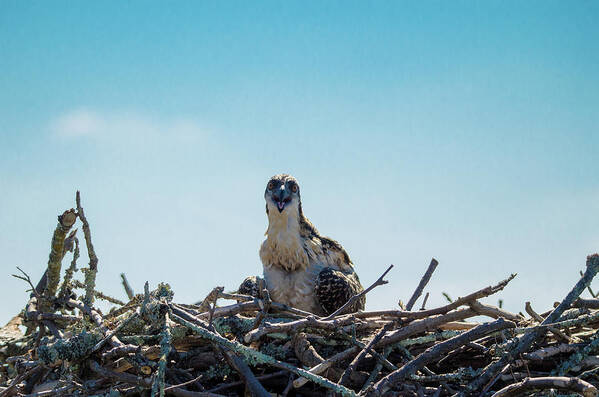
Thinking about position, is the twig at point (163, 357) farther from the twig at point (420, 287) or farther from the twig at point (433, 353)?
the twig at point (420, 287)

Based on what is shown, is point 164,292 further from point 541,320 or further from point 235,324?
point 541,320

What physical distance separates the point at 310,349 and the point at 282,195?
263 centimetres

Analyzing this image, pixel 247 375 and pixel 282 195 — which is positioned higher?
pixel 282 195

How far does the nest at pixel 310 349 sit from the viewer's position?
4.29 meters

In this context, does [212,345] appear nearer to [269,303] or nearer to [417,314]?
[269,303]

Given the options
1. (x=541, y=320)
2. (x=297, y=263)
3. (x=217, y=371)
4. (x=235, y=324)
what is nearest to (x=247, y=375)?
(x=217, y=371)

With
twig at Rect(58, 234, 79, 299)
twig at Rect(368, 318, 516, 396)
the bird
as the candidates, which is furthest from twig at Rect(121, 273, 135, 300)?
twig at Rect(368, 318, 516, 396)

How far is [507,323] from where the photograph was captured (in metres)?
4.57

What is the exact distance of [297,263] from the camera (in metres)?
7.04

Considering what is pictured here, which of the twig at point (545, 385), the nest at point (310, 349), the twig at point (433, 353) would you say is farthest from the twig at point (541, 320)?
the twig at point (545, 385)

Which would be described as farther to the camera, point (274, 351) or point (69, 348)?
point (274, 351)

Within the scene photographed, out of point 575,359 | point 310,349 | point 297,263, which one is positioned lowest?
point 575,359

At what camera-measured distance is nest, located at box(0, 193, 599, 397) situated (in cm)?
429

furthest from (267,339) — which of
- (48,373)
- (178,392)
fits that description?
(48,373)
